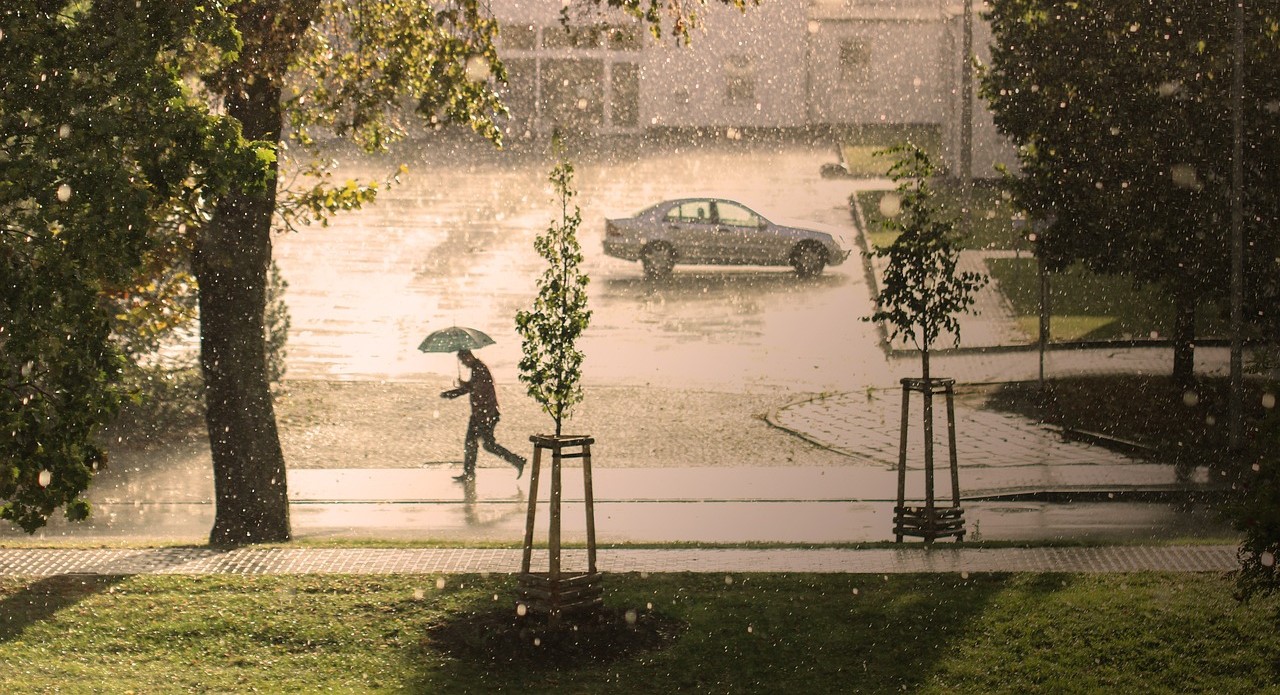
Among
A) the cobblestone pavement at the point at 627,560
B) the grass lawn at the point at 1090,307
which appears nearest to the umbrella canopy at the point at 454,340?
the cobblestone pavement at the point at 627,560

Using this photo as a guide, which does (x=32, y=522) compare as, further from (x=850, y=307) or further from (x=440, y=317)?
(x=850, y=307)

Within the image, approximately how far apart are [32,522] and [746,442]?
13.6m

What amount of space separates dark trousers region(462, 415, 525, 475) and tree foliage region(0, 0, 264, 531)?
9.96 m

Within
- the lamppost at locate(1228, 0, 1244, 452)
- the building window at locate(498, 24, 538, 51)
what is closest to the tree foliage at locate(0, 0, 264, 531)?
the lamppost at locate(1228, 0, 1244, 452)

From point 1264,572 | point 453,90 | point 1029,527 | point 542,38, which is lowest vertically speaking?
point 1029,527

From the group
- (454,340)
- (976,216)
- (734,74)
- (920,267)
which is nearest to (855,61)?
(734,74)

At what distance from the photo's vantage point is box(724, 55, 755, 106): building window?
53656mm

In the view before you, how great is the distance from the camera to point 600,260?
1404 inches

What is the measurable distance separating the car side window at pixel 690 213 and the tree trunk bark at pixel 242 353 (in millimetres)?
19229

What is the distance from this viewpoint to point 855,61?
5453 cm

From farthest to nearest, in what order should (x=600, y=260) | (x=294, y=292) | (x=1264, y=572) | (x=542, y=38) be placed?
(x=542, y=38) → (x=600, y=260) → (x=294, y=292) → (x=1264, y=572)

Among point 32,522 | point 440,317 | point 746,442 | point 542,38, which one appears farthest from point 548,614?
point 542,38

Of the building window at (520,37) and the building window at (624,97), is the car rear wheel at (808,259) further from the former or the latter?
the building window at (520,37)

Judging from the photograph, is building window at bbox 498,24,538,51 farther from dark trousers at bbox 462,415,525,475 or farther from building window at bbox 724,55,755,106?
dark trousers at bbox 462,415,525,475
